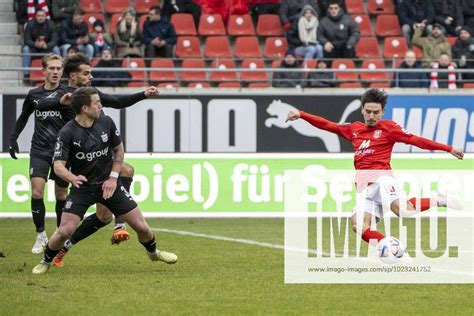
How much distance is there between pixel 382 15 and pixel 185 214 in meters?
8.58

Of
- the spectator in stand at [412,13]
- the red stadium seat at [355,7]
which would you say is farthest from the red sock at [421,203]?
the red stadium seat at [355,7]

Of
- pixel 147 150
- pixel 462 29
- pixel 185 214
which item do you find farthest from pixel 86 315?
pixel 462 29

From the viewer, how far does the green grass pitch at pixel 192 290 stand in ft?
29.4

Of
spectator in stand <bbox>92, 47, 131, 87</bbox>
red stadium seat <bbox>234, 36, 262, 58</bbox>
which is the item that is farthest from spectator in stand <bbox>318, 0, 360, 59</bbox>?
spectator in stand <bbox>92, 47, 131, 87</bbox>

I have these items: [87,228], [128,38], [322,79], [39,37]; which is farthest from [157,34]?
[87,228]

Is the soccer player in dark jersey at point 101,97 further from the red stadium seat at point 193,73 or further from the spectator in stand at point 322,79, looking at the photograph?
the spectator in stand at point 322,79

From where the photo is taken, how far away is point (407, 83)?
22.5 meters

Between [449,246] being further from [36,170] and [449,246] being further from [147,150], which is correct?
[147,150]

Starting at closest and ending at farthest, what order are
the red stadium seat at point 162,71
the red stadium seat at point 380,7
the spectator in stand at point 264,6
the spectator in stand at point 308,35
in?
the red stadium seat at point 162,71 → the spectator in stand at point 308,35 → the spectator in stand at point 264,6 → the red stadium seat at point 380,7

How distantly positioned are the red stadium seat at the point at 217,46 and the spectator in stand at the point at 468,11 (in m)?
5.23

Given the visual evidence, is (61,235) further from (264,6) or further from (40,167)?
(264,6)

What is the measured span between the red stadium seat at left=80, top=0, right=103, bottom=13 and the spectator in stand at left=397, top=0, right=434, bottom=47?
6365 millimetres

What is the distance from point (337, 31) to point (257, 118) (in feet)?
9.70

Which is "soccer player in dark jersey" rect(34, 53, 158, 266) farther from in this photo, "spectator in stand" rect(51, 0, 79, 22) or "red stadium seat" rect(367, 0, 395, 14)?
"red stadium seat" rect(367, 0, 395, 14)
